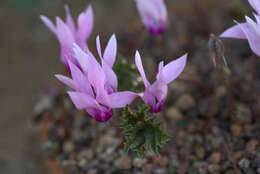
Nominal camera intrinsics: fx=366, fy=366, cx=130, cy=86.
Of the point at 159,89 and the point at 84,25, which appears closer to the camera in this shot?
the point at 159,89

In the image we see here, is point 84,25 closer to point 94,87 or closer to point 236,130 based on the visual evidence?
point 94,87

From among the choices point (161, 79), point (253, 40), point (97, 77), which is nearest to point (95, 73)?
point (97, 77)

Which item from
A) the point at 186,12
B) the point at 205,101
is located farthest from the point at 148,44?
the point at 205,101

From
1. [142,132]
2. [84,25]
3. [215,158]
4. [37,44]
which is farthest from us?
[37,44]

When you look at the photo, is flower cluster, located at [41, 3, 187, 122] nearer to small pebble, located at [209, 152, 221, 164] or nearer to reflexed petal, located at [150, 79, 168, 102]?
reflexed petal, located at [150, 79, 168, 102]

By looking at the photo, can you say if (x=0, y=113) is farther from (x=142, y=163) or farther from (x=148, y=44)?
(x=142, y=163)

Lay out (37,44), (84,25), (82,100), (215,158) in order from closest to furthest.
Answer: (82,100) → (84,25) → (215,158) → (37,44)
